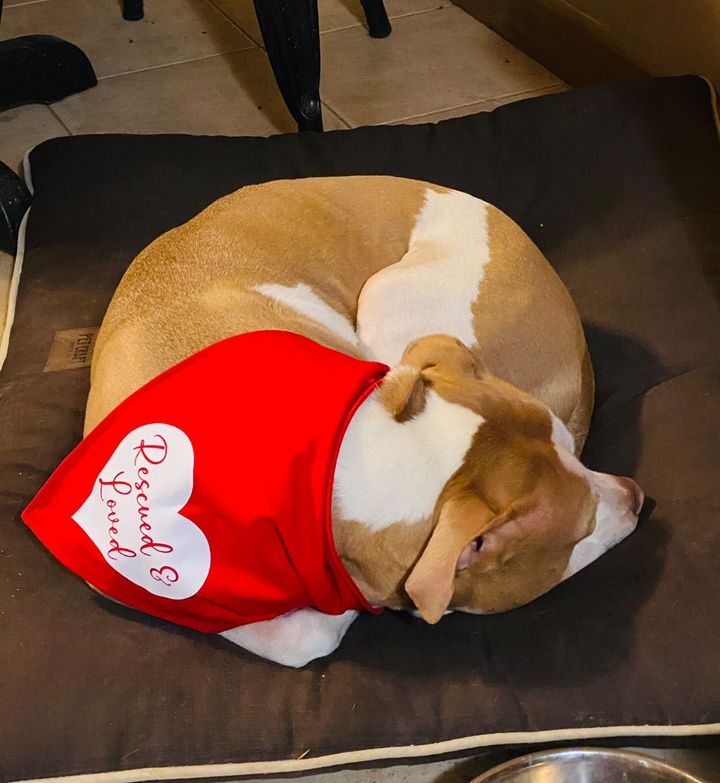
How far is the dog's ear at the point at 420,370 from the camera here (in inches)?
61.4

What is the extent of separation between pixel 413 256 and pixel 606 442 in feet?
1.73

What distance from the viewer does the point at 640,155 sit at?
2.62 meters

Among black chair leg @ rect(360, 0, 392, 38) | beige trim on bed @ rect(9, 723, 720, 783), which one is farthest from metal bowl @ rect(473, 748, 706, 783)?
black chair leg @ rect(360, 0, 392, 38)

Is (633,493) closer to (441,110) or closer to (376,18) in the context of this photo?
(441,110)

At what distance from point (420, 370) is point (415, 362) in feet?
0.09

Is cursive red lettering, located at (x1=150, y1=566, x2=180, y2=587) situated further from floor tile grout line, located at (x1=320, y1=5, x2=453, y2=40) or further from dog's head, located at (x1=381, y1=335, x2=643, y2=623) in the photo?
floor tile grout line, located at (x1=320, y1=5, x2=453, y2=40)

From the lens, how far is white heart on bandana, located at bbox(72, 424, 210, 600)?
5.17 ft

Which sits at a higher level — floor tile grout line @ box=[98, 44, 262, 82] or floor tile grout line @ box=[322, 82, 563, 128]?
floor tile grout line @ box=[322, 82, 563, 128]

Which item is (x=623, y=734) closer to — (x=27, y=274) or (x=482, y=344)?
(x=482, y=344)

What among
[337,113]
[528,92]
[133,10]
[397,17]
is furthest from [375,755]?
[133,10]

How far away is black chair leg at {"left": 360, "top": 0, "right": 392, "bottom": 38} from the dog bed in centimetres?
154

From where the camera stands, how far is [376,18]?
396 centimetres

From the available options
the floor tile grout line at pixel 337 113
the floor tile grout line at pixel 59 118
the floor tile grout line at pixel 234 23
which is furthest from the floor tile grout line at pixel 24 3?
the floor tile grout line at pixel 337 113

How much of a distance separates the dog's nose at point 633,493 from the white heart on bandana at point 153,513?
2.29ft
